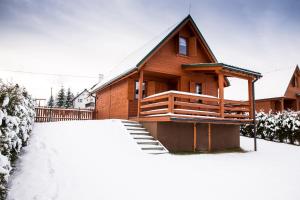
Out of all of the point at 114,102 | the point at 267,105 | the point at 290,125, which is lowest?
the point at 290,125

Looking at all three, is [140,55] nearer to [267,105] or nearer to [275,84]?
[267,105]

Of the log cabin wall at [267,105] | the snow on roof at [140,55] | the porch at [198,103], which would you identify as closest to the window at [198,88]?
the porch at [198,103]

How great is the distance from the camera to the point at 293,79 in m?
30.7

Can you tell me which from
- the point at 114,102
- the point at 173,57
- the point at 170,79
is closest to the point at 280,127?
the point at 170,79

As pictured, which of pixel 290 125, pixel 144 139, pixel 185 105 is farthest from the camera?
pixel 290 125

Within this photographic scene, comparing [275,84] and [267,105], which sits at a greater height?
[275,84]

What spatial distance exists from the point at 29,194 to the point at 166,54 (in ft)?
38.6

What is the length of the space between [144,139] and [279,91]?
Result: 71.1 feet

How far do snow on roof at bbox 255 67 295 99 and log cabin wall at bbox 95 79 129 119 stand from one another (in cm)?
1830

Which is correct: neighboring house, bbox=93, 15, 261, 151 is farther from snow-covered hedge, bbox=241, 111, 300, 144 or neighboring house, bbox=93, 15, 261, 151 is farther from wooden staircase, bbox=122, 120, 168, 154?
snow-covered hedge, bbox=241, 111, 300, 144

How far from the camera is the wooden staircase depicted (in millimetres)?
11368

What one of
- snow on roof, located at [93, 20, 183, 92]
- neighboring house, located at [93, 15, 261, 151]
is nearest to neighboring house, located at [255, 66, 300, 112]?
neighboring house, located at [93, 15, 261, 151]

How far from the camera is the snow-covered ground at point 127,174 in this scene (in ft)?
21.3

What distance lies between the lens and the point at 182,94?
→ 12.7m
